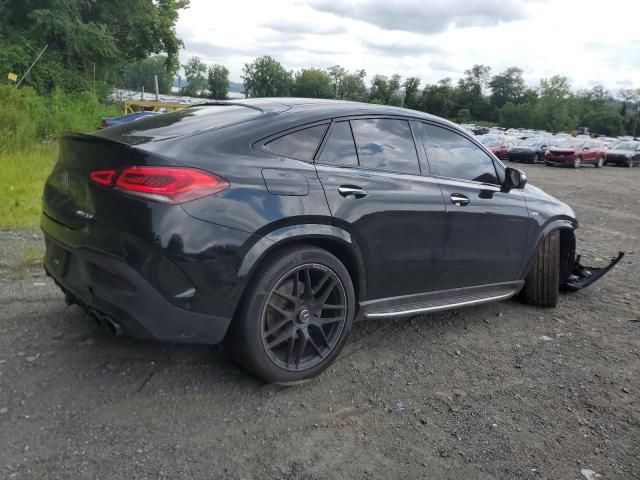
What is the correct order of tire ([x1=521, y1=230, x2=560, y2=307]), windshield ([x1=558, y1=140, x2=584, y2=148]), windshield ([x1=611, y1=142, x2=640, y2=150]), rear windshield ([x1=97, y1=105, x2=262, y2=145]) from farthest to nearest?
windshield ([x1=611, y1=142, x2=640, y2=150])
windshield ([x1=558, y1=140, x2=584, y2=148])
tire ([x1=521, y1=230, x2=560, y2=307])
rear windshield ([x1=97, y1=105, x2=262, y2=145])

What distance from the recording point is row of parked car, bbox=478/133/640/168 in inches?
1109

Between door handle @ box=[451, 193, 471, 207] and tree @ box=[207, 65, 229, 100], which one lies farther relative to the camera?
tree @ box=[207, 65, 229, 100]

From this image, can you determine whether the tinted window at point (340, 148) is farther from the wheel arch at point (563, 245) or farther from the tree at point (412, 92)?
the tree at point (412, 92)

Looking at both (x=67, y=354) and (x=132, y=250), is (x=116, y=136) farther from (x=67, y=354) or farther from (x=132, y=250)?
(x=67, y=354)

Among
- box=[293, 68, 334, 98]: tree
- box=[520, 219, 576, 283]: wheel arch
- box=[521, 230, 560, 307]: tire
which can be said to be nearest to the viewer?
box=[520, 219, 576, 283]: wheel arch

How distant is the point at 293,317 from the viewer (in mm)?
3260

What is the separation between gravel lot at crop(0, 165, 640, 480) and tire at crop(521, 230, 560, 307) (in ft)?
1.70

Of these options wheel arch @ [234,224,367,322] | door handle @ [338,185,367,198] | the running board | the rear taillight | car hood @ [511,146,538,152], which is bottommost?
the running board

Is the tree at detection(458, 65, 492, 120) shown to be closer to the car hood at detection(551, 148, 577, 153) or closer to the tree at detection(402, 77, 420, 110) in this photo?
the tree at detection(402, 77, 420, 110)

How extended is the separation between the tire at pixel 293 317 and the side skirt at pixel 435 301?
0.83 ft

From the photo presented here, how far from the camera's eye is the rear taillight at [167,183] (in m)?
2.83

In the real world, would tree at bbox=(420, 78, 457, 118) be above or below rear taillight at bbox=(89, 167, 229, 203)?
above

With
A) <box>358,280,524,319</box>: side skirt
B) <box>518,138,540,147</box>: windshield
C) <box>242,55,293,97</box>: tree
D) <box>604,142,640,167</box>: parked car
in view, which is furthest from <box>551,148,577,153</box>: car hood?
<box>242,55,293,97</box>: tree

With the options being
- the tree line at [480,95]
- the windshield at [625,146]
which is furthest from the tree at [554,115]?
the windshield at [625,146]
